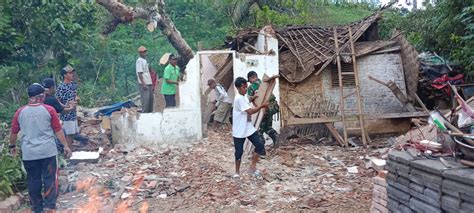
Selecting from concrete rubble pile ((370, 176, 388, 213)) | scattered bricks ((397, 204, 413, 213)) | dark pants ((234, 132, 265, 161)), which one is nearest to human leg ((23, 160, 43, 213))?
dark pants ((234, 132, 265, 161))

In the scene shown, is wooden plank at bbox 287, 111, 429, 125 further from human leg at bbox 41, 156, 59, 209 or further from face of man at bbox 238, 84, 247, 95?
human leg at bbox 41, 156, 59, 209

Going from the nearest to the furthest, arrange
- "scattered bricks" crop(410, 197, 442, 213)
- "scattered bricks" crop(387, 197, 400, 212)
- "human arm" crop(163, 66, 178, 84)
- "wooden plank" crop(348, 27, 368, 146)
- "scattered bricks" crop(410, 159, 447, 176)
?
"scattered bricks" crop(410, 159, 447, 176) → "scattered bricks" crop(410, 197, 442, 213) → "scattered bricks" crop(387, 197, 400, 212) → "wooden plank" crop(348, 27, 368, 146) → "human arm" crop(163, 66, 178, 84)

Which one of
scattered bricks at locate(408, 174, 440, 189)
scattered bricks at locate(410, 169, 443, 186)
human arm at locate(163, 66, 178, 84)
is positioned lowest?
scattered bricks at locate(408, 174, 440, 189)

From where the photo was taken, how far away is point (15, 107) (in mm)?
9312

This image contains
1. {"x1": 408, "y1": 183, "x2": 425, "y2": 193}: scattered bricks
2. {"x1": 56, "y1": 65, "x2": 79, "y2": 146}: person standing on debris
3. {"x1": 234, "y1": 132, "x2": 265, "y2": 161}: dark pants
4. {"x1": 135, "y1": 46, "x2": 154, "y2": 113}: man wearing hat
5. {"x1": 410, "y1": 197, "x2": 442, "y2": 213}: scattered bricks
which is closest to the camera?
{"x1": 410, "y1": 197, "x2": 442, "y2": 213}: scattered bricks

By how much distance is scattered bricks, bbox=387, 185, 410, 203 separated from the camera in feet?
14.4

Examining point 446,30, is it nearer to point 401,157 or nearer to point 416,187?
point 401,157

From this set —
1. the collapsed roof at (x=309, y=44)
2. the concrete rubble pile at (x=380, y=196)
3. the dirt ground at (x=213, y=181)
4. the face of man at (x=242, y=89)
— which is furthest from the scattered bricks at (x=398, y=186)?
the collapsed roof at (x=309, y=44)

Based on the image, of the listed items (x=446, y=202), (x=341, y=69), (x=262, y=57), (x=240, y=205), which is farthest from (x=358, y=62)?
(x=446, y=202)

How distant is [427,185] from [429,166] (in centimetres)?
17

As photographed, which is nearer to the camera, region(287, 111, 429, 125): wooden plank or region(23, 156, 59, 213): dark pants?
region(23, 156, 59, 213): dark pants

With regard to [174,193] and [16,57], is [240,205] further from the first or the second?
[16,57]

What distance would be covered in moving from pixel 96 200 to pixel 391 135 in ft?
21.5

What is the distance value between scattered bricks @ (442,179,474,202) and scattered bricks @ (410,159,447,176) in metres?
0.11
